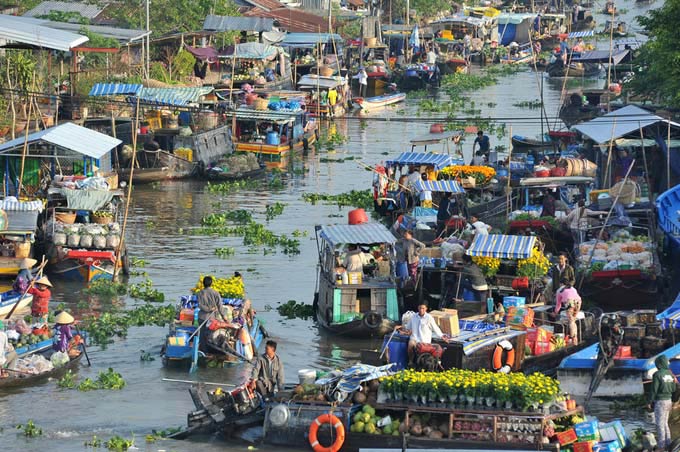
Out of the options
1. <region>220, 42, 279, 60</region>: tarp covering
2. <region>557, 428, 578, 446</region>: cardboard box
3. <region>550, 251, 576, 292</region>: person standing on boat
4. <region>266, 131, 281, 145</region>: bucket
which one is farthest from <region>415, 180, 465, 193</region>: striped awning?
<region>220, 42, 279, 60</region>: tarp covering

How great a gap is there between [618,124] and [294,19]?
1357 inches

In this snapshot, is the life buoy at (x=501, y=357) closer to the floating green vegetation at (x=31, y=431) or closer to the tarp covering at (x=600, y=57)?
the floating green vegetation at (x=31, y=431)

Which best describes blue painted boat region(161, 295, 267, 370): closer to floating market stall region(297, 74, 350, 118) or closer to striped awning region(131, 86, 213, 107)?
striped awning region(131, 86, 213, 107)

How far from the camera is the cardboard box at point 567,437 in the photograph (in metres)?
16.1

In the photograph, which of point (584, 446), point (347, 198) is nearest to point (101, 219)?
point (347, 198)

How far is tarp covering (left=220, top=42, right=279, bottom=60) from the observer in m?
51.9

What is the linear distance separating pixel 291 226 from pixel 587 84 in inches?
1267

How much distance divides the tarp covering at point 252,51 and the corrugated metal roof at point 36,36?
47.0ft

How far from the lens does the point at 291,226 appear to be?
3384 cm

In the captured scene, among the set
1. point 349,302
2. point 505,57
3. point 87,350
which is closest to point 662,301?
point 349,302

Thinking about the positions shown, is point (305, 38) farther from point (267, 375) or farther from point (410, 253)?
point (267, 375)

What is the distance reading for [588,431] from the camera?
16.0 m

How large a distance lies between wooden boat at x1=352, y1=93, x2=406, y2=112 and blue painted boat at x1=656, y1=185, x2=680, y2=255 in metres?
28.7

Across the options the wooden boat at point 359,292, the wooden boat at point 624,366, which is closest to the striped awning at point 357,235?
the wooden boat at point 359,292
